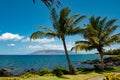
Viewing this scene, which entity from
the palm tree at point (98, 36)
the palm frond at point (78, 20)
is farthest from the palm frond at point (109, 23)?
the palm frond at point (78, 20)

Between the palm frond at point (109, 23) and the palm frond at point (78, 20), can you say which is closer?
the palm frond at point (78, 20)

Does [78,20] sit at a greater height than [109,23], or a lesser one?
lesser

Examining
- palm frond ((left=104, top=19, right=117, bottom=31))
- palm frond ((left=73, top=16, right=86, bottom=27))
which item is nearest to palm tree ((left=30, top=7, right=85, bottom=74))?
palm frond ((left=73, top=16, right=86, bottom=27))

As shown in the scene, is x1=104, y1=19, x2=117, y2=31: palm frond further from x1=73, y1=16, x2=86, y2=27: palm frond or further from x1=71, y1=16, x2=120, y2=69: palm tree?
x1=73, y1=16, x2=86, y2=27: palm frond

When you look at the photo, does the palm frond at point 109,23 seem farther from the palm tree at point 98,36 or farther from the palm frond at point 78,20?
the palm frond at point 78,20

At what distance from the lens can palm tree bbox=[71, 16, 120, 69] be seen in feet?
95.3

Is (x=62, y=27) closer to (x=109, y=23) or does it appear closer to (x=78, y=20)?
(x=78, y=20)

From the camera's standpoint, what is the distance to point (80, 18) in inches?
1017

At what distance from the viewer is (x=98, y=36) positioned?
29.5 metres

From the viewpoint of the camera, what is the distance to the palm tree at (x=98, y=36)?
95.3ft

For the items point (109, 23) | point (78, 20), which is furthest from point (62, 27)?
point (109, 23)

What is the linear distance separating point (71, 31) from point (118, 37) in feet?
23.6

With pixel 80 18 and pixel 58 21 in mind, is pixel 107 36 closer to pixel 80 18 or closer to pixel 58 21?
pixel 80 18

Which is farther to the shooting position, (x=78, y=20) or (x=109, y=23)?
(x=109, y=23)
